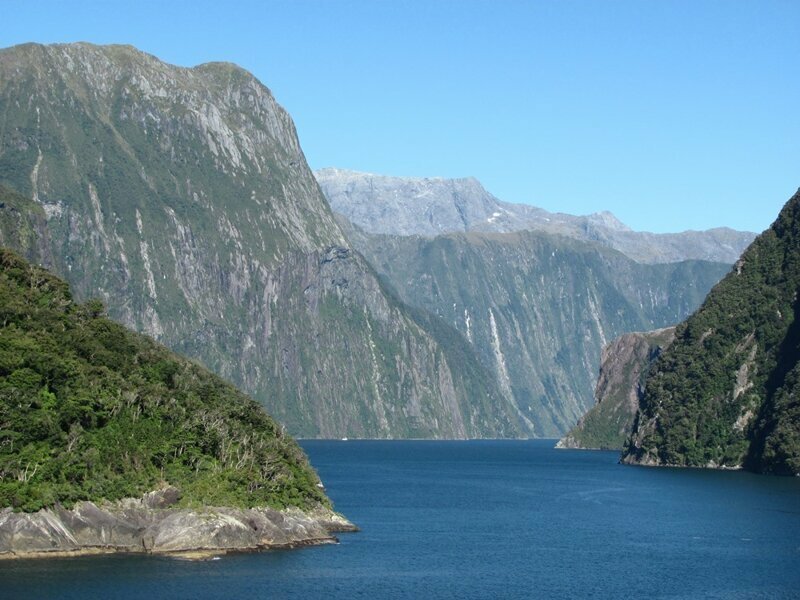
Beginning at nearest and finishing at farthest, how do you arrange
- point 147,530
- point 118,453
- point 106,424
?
1. point 147,530
2. point 118,453
3. point 106,424

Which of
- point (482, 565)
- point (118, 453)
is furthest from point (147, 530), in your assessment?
point (482, 565)

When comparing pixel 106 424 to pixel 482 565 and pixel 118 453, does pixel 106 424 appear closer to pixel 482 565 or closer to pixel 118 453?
pixel 118 453

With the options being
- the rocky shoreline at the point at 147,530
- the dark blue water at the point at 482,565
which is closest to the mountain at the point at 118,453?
the rocky shoreline at the point at 147,530

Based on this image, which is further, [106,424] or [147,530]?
[106,424]

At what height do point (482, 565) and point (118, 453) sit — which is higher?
point (118, 453)

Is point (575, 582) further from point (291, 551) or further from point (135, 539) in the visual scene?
point (135, 539)

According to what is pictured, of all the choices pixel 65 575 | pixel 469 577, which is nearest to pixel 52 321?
pixel 65 575
